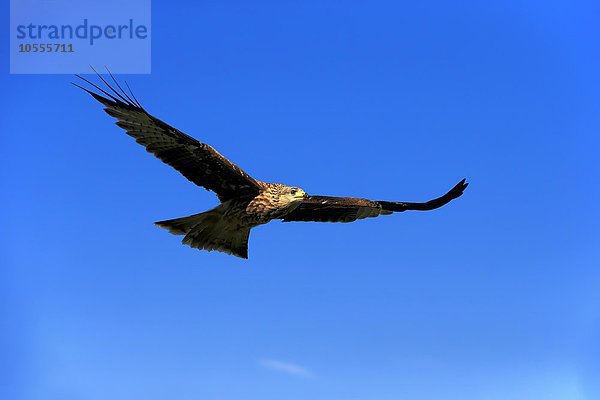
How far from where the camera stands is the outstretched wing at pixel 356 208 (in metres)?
14.3

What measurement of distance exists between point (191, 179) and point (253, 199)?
943mm

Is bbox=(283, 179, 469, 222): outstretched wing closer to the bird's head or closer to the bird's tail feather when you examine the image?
the bird's tail feather

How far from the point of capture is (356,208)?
1449cm

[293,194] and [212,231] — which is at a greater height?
[293,194]

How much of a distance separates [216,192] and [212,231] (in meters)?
0.67

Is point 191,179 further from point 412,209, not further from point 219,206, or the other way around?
point 412,209

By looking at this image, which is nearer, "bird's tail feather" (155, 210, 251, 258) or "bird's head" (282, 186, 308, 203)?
"bird's head" (282, 186, 308, 203)

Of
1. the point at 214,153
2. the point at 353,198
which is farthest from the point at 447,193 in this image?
the point at 214,153

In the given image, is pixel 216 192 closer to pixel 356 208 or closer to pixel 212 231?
pixel 212 231

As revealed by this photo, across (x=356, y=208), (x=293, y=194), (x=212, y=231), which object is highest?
(x=356, y=208)

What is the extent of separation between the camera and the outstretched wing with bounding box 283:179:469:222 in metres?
14.3

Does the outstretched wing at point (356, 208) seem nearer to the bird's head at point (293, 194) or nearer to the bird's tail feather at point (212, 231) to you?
the bird's tail feather at point (212, 231)

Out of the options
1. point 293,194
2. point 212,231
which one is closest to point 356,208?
point 293,194

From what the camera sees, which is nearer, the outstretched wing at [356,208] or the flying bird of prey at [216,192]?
the flying bird of prey at [216,192]
